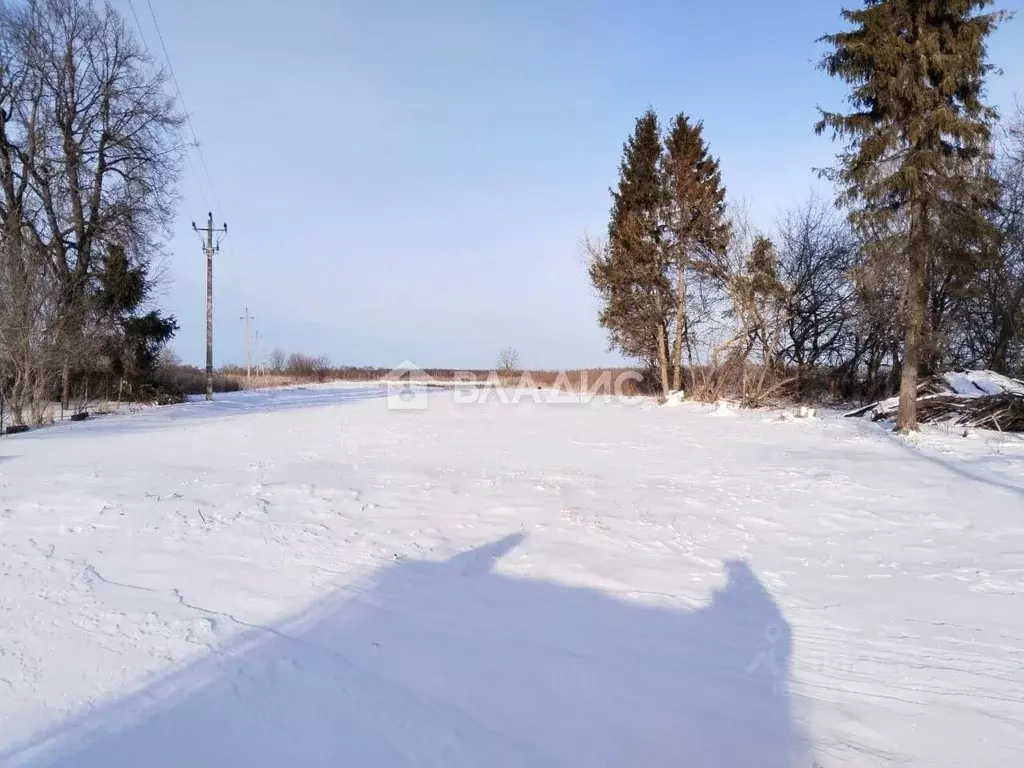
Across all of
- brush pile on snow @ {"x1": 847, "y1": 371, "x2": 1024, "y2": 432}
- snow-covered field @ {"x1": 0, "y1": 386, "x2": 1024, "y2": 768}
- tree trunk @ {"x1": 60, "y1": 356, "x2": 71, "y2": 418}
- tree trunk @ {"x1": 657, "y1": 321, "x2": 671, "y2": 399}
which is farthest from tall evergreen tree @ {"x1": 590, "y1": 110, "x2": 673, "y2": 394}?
tree trunk @ {"x1": 60, "y1": 356, "x2": 71, "y2": 418}

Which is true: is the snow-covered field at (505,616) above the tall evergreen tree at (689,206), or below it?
below

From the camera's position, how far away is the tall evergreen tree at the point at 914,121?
11.0 metres

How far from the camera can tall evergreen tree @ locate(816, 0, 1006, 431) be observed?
11.0 m

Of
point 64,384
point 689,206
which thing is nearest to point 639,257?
point 689,206

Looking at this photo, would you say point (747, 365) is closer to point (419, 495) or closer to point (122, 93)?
point (419, 495)

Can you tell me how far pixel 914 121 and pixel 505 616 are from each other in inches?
490

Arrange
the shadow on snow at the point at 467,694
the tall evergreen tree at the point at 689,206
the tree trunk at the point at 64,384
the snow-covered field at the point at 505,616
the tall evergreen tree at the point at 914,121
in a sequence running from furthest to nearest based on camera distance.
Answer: the tall evergreen tree at the point at 689,206 < the tree trunk at the point at 64,384 < the tall evergreen tree at the point at 914,121 < the snow-covered field at the point at 505,616 < the shadow on snow at the point at 467,694

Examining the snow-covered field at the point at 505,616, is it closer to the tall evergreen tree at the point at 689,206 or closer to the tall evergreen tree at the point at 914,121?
the tall evergreen tree at the point at 914,121

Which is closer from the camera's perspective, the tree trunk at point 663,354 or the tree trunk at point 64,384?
the tree trunk at point 64,384

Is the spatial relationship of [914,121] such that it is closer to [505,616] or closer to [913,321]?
[913,321]

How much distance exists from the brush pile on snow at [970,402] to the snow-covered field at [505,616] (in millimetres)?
4386

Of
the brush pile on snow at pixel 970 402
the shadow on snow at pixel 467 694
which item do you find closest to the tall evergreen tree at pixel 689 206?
the brush pile on snow at pixel 970 402

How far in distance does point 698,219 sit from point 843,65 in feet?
28.7

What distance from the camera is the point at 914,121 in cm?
1125
